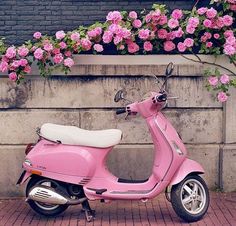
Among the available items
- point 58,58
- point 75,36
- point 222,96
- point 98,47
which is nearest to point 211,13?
point 222,96

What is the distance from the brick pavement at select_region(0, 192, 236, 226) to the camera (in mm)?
6691

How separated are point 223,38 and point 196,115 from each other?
1.11 meters

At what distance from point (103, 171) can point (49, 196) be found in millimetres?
688

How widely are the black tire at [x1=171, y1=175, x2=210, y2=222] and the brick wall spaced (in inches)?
107

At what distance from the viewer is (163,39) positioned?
7785mm

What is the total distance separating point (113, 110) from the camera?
26.0ft

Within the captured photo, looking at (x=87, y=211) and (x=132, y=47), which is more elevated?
(x=132, y=47)

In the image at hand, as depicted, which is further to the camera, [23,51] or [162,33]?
[162,33]

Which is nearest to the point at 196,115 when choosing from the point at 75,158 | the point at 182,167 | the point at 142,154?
the point at 142,154

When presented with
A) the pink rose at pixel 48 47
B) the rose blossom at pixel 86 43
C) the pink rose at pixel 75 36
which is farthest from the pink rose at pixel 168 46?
the pink rose at pixel 48 47

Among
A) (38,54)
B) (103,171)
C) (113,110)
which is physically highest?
(38,54)

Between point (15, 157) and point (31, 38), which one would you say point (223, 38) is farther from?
point (15, 157)

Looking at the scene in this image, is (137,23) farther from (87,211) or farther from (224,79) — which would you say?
(87,211)

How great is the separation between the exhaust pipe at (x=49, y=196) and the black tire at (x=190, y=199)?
1141 millimetres
